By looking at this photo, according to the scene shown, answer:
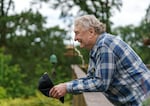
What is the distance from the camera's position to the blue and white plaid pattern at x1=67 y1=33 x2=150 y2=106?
349 cm

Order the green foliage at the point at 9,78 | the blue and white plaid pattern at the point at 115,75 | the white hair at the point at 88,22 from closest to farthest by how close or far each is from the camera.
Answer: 1. the blue and white plaid pattern at the point at 115,75
2. the white hair at the point at 88,22
3. the green foliage at the point at 9,78

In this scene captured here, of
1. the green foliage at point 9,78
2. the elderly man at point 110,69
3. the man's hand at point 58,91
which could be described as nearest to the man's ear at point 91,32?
the elderly man at point 110,69

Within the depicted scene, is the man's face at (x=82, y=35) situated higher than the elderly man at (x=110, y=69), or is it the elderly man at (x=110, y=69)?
the man's face at (x=82, y=35)

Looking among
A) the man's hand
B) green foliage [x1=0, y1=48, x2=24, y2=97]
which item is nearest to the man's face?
the man's hand

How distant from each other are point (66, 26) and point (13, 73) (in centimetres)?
676

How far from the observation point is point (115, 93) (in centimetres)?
359

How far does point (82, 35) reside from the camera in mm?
3607

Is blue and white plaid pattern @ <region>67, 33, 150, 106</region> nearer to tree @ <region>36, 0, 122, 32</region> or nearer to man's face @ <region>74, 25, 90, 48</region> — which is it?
man's face @ <region>74, 25, 90, 48</region>

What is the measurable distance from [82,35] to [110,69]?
30cm

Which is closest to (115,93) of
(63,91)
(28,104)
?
(63,91)

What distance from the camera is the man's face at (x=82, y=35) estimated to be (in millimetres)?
3598

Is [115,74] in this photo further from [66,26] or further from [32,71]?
[32,71]

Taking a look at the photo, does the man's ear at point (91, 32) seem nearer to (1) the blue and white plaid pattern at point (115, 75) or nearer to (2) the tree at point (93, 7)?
(1) the blue and white plaid pattern at point (115, 75)

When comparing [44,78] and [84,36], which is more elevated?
[84,36]
